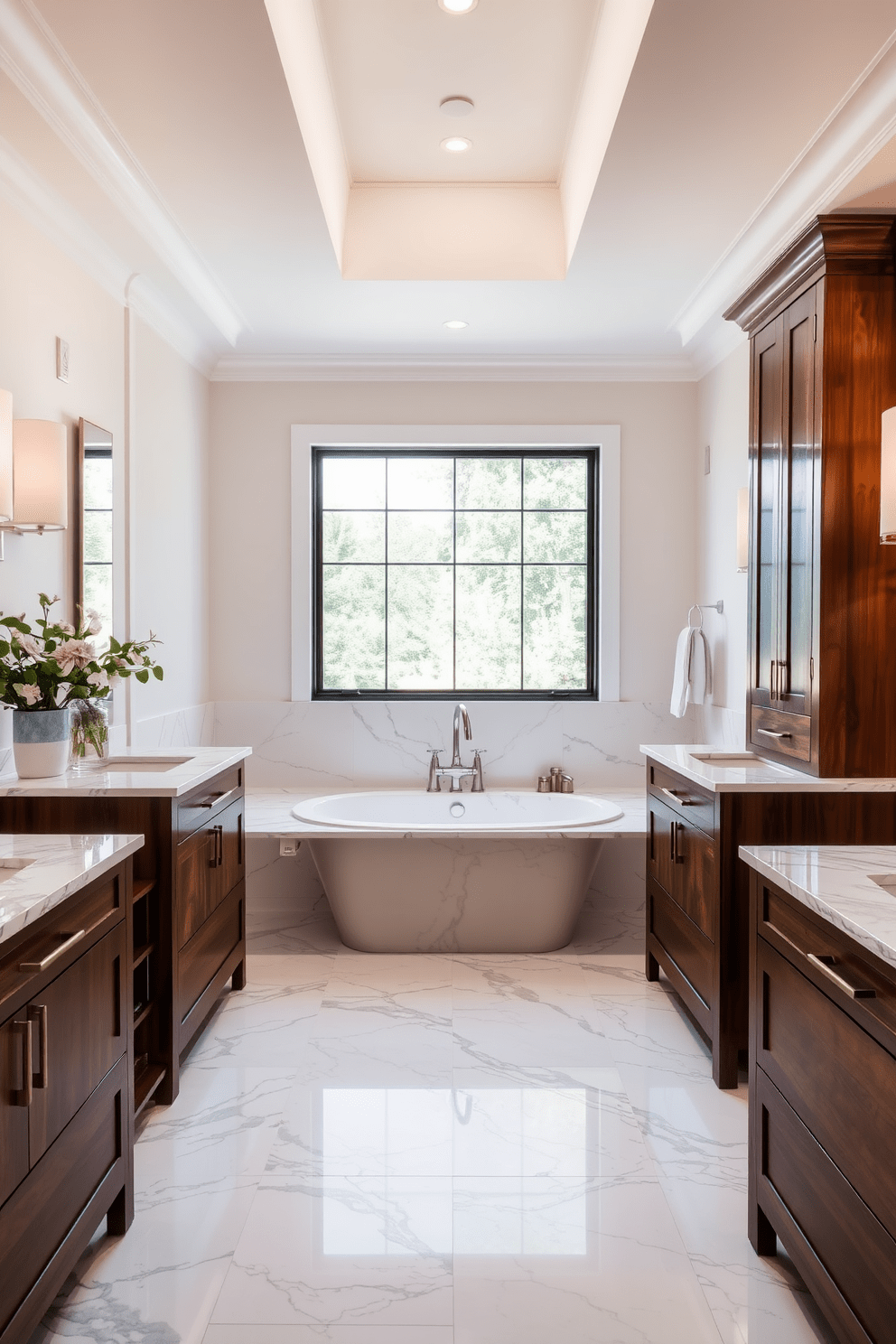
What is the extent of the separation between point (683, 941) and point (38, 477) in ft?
7.43

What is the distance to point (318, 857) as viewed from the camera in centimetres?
360

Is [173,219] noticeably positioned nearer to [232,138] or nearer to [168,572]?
[232,138]

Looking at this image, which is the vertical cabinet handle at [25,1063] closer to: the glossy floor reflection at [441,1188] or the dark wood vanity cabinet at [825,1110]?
the glossy floor reflection at [441,1188]

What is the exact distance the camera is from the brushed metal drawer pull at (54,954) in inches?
54.4

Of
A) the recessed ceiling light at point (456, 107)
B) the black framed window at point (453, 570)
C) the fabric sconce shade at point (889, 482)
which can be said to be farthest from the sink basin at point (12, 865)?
the black framed window at point (453, 570)

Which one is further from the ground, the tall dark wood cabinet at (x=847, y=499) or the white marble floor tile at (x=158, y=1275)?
the tall dark wood cabinet at (x=847, y=499)

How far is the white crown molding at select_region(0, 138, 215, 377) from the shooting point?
249 cm

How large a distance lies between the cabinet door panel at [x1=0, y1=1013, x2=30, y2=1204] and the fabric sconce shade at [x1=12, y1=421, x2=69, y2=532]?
146 cm

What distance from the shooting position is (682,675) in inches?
158

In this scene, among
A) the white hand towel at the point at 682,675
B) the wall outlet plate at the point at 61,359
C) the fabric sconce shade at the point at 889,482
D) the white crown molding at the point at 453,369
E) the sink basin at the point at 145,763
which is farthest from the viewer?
the white crown molding at the point at 453,369

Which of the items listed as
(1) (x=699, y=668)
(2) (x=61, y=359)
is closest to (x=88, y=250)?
(2) (x=61, y=359)

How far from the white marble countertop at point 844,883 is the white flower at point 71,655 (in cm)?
168

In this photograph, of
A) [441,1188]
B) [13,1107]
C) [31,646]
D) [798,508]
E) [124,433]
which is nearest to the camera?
[13,1107]

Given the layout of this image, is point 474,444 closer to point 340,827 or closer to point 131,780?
point 340,827
